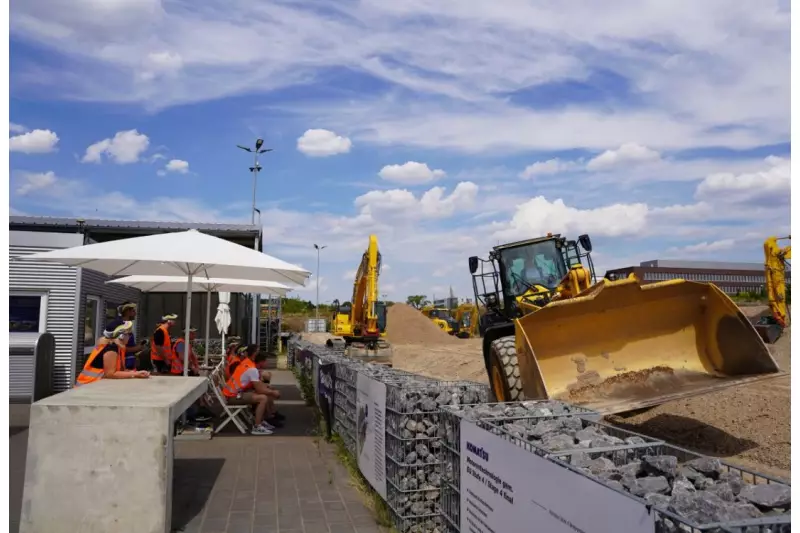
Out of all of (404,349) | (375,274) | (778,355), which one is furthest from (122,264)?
(404,349)

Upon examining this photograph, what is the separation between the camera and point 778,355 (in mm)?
18781

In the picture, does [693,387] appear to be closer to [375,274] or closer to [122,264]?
[122,264]

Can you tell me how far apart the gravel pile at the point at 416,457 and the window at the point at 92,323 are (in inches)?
431

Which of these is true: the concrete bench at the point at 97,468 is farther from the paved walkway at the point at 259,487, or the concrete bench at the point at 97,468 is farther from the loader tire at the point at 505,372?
the loader tire at the point at 505,372

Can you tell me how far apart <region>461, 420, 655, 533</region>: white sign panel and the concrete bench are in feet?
7.76

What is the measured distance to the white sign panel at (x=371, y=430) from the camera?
5441 millimetres

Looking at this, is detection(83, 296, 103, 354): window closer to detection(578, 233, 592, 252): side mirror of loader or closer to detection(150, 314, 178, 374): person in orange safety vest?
detection(150, 314, 178, 374): person in orange safety vest

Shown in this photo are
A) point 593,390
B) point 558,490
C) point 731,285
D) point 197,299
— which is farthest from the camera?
point 731,285

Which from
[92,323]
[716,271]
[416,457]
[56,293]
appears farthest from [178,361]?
[716,271]

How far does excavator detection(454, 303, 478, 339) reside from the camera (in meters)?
40.4

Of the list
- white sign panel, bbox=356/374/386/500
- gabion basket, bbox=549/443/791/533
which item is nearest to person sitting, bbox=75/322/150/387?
white sign panel, bbox=356/374/386/500

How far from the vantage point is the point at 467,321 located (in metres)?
43.4

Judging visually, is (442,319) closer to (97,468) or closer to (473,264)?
(473,264)

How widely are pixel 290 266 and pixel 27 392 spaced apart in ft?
23.3
